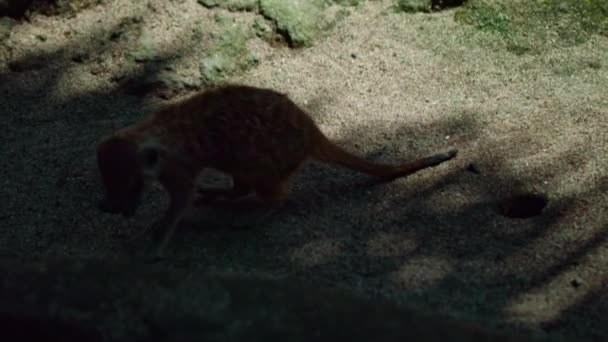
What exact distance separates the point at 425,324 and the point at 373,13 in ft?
10.6

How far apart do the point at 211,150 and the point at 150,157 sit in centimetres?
32

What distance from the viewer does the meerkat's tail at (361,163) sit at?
4531 mm

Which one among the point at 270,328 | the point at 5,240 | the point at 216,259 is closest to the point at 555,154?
the point at 216,259

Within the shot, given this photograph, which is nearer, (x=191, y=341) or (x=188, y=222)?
(x=191, y=341)

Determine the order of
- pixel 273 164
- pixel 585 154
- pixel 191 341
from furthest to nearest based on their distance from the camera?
pixel 585 154 < pixel 273 164 < pixel 191 341

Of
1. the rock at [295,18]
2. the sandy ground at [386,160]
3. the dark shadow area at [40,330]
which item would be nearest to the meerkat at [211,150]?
the sandy ground at [386,160]

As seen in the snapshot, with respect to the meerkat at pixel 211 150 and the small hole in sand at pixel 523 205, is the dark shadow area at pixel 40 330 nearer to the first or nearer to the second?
the meerkat at pixel 211 150

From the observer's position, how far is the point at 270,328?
3121 millimetres

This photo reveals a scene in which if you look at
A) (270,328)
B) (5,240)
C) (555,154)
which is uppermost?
(270,328)

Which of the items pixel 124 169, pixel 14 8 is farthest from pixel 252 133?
pixel 14 8

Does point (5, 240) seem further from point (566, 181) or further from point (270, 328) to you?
point (566, 181)

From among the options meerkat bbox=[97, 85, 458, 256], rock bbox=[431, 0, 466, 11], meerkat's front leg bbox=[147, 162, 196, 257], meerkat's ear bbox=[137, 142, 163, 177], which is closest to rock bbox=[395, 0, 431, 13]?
rock bbox=[431, 0, 466, 11]

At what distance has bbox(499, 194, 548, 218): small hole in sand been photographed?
14.6ft

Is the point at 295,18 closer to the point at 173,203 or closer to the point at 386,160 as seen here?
the point at 386,160
